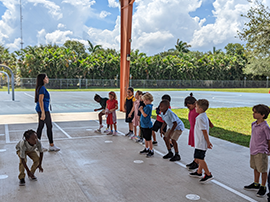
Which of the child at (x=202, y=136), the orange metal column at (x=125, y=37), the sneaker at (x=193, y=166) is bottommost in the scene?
the sneaker at (x=193, y=166)

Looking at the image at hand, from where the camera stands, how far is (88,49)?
60.5 meters

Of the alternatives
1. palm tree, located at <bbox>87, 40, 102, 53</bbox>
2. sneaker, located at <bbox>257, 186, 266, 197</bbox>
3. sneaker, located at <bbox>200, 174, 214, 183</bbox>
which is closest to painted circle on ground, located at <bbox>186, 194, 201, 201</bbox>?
sneaker, located at <bbox>200, 174, 214, 183</bbox>

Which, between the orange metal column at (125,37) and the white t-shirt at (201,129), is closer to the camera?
the white t-shirt at (201,129)

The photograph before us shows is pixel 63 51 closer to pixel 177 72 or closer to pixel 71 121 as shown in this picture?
pixel 177 72

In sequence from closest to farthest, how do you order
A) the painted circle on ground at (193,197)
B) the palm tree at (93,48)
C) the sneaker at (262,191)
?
1. the painted circle on ground at (193,197)
2. the sneaker at (262,191)
3. the palm tree at (93,48)

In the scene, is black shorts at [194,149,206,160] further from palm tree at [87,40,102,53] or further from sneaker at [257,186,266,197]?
palm tree at [87,40,102,53]

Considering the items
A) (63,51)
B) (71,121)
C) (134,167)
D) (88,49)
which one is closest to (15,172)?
(134,167)

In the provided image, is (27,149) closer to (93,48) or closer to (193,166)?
(193,166)

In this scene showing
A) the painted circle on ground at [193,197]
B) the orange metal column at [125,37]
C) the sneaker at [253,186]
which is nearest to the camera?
the painted circle on ground at [193,197]

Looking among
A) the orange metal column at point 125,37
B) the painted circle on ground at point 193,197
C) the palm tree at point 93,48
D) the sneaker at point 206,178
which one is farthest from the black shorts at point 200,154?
the palm tree at point 93,48

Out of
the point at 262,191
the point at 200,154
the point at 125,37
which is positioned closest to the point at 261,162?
the point at 262,191

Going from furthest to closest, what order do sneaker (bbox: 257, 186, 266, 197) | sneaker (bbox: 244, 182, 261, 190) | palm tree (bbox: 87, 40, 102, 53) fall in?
1. palm tree (bbox: 87, 40, 102, 53)
2. sneaker (bbox: 244, 182, 261, 190)
3. sneaker (bbox: 257, 186, 266, 197)

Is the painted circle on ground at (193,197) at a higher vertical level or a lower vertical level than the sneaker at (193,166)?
lower

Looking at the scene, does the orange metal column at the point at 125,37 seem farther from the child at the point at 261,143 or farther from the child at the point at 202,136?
the child at the point at 261,143
